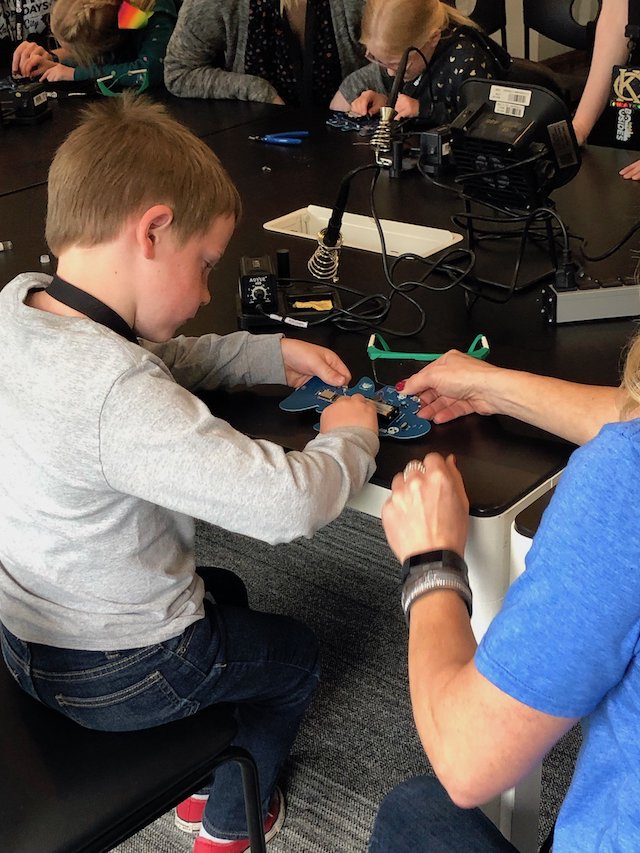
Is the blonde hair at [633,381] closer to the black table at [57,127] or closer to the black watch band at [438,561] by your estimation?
the black watch band at [438,561]

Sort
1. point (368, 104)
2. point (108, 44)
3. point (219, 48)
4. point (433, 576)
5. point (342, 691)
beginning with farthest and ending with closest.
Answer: point (108, 44) < point (219, 48) < point (368, 104) < point (342, 691) < point (433, 576)

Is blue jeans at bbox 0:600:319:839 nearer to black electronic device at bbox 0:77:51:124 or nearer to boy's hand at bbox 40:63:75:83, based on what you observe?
black electronic device at bbox 0:77:51:124

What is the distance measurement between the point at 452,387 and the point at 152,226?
401 mm

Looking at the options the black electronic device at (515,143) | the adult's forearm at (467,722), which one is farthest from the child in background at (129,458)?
the black electronic device at (515,143)

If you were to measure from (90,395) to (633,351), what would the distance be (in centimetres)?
53

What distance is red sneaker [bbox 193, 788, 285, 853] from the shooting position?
1.46 m

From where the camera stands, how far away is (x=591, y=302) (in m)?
1.38

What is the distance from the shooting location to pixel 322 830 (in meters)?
1.53

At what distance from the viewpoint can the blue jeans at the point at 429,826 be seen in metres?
0.91

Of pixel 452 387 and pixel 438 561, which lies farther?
pixel 452 387

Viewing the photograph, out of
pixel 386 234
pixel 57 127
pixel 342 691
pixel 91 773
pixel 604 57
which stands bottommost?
pixel 342 691

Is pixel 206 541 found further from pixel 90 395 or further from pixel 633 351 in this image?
pixel 633 351

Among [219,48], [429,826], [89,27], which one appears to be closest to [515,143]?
[429,826]

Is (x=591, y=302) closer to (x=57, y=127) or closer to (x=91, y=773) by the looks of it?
(x=91, y=773)
